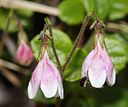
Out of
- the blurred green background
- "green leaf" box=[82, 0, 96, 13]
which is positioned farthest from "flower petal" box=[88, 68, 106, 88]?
"green leaf" box=[82, 0, 96, 13]

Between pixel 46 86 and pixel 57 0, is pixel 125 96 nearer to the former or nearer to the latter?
pixel 57 0

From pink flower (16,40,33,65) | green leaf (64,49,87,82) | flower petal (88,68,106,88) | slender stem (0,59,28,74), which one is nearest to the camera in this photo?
flower petal (88,68,106,88)

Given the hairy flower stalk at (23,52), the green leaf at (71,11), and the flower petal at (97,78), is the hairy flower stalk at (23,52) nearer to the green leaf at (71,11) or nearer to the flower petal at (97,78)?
the green leaf at (71,11)

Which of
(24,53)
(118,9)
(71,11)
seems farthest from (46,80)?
(118,9)

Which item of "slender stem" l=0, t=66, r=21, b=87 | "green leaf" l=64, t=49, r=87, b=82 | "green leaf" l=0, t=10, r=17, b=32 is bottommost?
"slender stem" l=0, t=66, r=21, b=87

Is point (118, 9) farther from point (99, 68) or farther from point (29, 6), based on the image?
point (99, 68)

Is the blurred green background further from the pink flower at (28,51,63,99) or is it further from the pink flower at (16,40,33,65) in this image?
the pink flower at (28,51,63,99)

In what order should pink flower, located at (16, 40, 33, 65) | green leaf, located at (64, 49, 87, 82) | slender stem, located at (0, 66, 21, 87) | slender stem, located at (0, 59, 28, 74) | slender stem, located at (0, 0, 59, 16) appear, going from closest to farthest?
green leaf, located at (64, 49, 87, 82) < pink flower, located at (16, 40, 33, 65) < slender stem, located at (0, 0, 59, 16) < slender stem, located at (0, 59, 28, 74) < slender stem, located at (0, 66, 21, 87)
